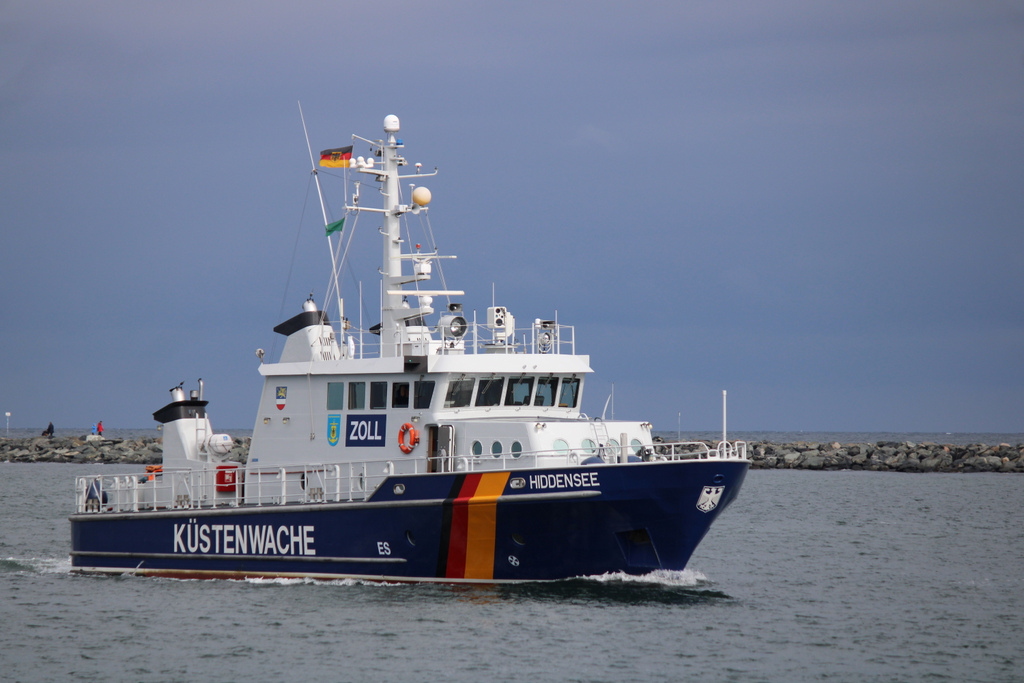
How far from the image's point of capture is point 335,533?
56.2 ft

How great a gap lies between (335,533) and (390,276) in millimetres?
4163

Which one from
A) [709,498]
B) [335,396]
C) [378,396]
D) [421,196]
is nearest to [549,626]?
[709,498]

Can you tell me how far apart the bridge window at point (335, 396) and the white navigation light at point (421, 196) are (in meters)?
3.15

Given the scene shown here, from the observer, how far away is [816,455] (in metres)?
52.8

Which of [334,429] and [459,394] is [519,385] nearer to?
[459,394]

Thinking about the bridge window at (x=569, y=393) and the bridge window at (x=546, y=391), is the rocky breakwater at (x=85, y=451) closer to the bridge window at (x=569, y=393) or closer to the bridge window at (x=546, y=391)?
the bridge window at (x=569, y=393)

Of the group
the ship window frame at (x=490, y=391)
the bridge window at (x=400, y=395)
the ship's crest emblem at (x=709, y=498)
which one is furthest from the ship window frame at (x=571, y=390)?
the ship's crest emblem at (x=709, y=498)

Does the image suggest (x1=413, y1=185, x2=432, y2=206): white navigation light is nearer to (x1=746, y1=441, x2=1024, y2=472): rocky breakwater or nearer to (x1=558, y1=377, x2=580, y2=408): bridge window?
(x1=558, y1=377, x2=580, y2=408): bridge window

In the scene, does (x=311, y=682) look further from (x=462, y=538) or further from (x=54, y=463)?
(x=54, y=463)

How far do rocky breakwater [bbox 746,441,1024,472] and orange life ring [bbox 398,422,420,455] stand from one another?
37.4 metres

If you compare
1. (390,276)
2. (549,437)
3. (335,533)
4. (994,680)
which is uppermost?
(390,276)

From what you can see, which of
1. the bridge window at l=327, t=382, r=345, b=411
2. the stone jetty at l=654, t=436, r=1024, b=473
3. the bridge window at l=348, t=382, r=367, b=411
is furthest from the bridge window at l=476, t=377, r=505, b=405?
the stone jetty at l=654, t=436, r=1024, b=473

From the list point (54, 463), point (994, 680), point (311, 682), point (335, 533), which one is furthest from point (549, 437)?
point (54, 463)

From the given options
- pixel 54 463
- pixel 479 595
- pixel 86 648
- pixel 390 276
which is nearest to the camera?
pixel 86 648
